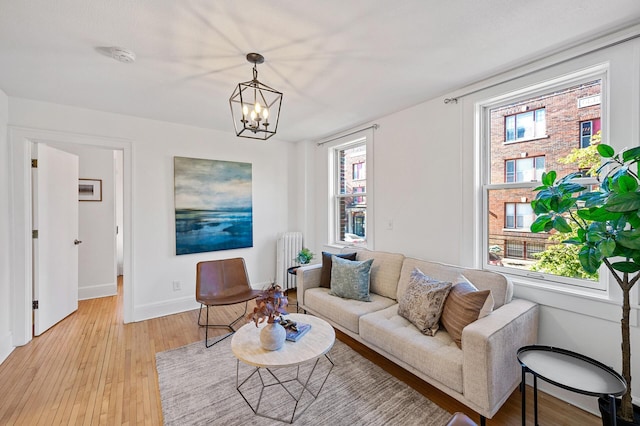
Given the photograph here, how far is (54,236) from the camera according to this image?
324 cm

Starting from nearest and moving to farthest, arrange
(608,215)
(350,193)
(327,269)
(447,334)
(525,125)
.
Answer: (608,215)
(447,334)
(525,125)
(327,269)
(350,193)

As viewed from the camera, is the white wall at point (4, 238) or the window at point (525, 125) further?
the white wall at point (4, 238)

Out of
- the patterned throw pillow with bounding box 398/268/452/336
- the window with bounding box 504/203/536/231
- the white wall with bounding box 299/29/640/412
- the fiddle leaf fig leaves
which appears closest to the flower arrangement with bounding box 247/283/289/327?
the patterned throw pillow with bounding box 398/268/452/336

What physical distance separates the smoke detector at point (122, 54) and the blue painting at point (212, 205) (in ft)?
5.42

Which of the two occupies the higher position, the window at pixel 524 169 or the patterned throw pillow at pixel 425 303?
the window at pixel 524 169

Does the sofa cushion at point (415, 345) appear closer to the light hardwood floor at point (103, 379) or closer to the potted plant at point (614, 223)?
the light hardwood floor at point (103, 379)

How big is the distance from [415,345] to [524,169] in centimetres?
167

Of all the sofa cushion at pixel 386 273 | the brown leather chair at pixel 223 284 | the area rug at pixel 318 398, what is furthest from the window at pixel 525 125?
the brown leather chair at pixel 223 284

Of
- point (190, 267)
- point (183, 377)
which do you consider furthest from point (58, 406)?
point (190, 267)

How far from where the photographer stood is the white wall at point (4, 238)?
255cm

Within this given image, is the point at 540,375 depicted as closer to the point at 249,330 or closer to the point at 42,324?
the point at 249,330

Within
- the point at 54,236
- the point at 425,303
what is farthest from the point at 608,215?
the point at 54,236

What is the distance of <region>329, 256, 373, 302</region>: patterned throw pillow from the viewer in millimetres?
2773

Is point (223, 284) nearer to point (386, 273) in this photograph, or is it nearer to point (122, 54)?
point (386, 273)
